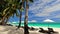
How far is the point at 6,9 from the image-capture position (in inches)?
1868

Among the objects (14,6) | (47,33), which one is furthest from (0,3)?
(47,33)

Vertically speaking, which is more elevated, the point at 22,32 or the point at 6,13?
the point at 6,13

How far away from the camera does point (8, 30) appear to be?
35062mm

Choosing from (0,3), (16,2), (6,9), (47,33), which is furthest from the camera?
(0,3)

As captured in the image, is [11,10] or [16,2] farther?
[11,10]

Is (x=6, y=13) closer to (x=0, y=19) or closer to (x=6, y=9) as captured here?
(x=6, y=9)

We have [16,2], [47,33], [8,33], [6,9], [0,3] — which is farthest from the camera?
[0,3]

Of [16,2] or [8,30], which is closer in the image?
[8,30]

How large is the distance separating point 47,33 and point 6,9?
1293 cm

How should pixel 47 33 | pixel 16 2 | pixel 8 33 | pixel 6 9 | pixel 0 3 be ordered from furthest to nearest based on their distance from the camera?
pixel 0 3, pixel 6 9, pixel 16 2, pixel 47 33, pixel 8 33

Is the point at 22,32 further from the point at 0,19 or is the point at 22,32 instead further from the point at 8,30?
the point at 0,19

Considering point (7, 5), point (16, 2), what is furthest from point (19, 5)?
point (7, 5)

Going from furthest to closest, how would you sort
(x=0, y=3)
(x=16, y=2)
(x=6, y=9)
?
(x=0, y=3) → (x=6, y=9) → (x=16, y=2)

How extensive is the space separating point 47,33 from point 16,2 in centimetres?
1024
